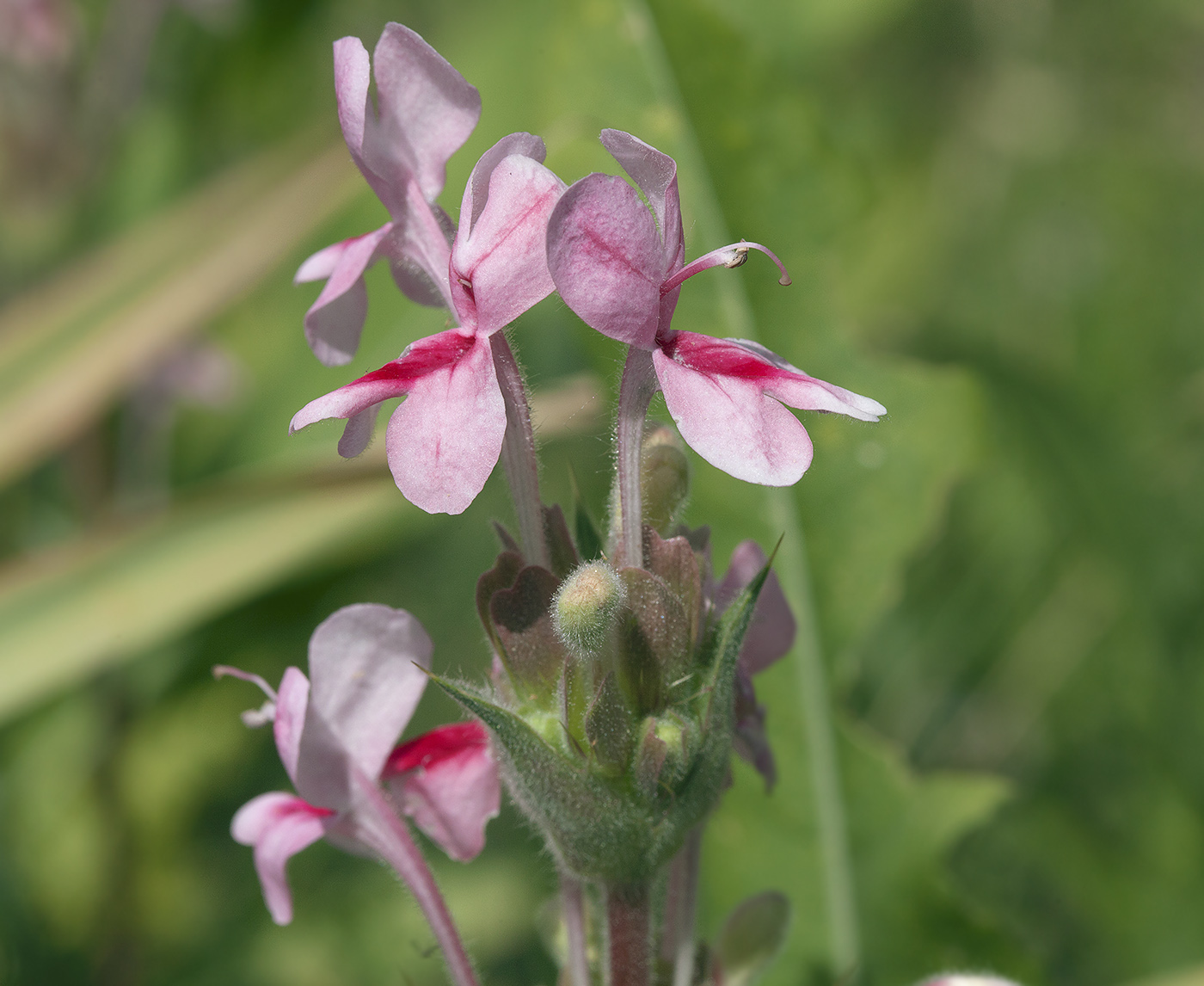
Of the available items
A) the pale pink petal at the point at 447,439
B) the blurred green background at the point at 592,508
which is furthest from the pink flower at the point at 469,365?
the blurred green background at the point at 592,508

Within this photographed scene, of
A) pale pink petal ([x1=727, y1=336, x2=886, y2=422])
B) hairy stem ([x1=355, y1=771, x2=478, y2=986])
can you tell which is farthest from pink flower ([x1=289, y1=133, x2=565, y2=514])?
hairy stem ([x1=355, y1=771, x2=478, y2=986])

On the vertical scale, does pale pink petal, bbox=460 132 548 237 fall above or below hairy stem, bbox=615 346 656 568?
above

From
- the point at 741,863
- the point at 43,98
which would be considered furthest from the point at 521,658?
the point at 43,98

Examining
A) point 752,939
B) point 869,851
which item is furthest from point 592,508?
point 752,939

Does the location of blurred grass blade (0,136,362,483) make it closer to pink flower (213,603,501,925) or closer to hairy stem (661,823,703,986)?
pink flower (213,603,501,925)

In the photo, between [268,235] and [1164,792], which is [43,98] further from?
[1164,792]

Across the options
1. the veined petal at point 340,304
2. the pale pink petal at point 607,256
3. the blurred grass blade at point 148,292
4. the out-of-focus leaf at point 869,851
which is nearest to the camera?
the pale pink petal at point 607,256

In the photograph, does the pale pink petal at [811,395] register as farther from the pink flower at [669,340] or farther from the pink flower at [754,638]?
the pink flower at [754,638]
